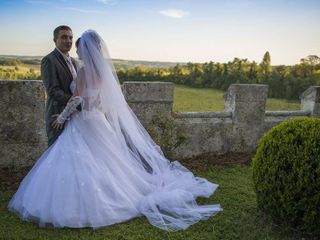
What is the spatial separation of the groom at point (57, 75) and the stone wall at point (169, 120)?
1104 mm

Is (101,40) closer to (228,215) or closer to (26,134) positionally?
(26,134)

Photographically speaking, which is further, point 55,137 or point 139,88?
point 139,88

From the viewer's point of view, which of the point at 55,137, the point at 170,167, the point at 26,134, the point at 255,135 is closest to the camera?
the point at 55,137

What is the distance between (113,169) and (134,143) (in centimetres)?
62

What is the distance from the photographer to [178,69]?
10602mm

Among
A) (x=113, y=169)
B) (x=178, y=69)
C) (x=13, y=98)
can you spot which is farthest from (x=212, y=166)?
(x=178, y=69)

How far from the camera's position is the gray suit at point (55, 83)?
4488 millimetres

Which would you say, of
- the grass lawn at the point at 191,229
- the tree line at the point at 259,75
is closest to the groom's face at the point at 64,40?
the grass lawn at the point at 191,229

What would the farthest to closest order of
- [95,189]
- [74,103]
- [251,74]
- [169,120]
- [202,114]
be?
1. [251,74]
2. [202,114]
3. [169,120]
4. [74,103]
5. [95,189]

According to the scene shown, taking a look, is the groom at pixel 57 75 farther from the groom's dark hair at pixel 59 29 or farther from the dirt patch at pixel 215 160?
the dirt patch at pixel 215 160

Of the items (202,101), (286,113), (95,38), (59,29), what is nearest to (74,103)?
(95,38)

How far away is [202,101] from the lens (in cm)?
1127

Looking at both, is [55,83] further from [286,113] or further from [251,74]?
[251,74]

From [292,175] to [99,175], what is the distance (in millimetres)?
2263
